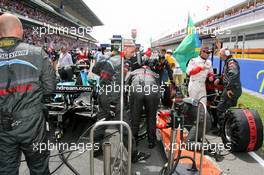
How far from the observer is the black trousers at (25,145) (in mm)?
2404

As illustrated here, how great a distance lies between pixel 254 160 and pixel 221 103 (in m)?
1.47

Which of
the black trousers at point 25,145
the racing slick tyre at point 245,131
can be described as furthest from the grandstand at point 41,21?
the black trousers at point 25,145

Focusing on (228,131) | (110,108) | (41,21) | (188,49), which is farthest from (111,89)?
(41,21)

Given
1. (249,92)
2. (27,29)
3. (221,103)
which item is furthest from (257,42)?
(221,103)

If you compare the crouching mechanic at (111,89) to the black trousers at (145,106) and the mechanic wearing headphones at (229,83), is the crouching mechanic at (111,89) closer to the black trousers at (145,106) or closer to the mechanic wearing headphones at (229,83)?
the black trousers at (145,106)

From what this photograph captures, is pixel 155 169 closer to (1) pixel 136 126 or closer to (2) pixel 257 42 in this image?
(1) pixel 136 126

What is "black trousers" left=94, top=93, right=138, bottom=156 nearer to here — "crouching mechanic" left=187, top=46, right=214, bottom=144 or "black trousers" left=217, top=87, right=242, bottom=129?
"crouching mechanic" left=187, top=46, right=214, bottom=144

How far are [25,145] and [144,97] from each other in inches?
91.7

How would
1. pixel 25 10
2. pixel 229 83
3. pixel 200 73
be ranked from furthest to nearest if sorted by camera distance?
pixel 25 10
pixel 200 73
pixel 229 83

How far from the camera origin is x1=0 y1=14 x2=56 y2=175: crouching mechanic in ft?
7.78

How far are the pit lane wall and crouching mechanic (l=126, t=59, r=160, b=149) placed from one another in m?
6.34

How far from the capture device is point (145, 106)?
4520 mm

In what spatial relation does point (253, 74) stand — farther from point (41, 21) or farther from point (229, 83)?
point (41, 21)

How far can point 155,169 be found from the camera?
386 centimetres
